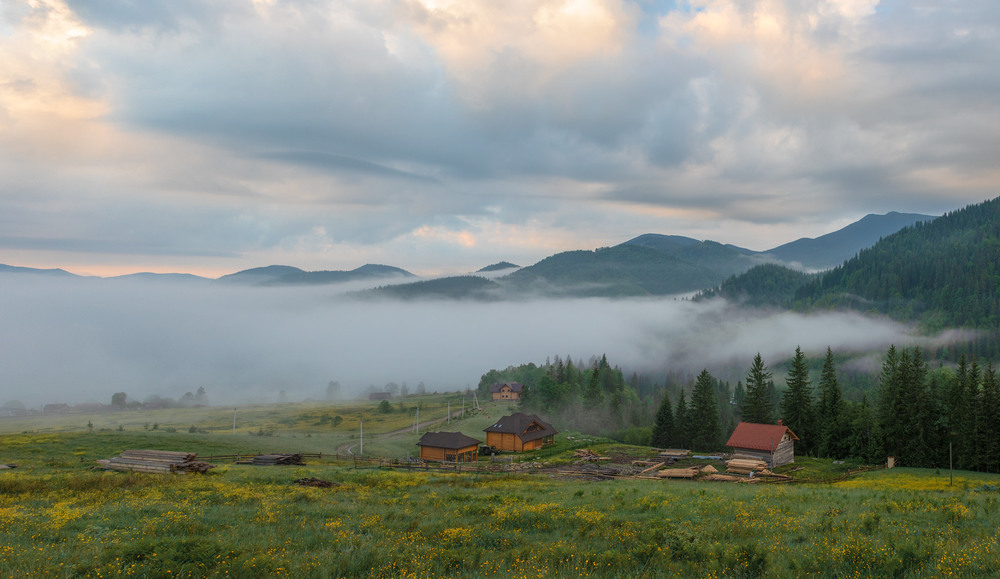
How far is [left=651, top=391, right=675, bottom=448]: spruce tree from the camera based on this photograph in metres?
90.6

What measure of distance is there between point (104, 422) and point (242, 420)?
39.2m

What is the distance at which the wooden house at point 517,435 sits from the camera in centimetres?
7969

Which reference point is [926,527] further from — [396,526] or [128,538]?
[128,538]

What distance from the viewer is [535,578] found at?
1085cm

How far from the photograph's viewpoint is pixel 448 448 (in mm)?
70688

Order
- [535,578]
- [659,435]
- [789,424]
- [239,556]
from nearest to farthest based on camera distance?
[535,578] → [239,556] → [789,424] → [659,435]

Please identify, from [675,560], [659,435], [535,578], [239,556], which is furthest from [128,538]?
[659,435]

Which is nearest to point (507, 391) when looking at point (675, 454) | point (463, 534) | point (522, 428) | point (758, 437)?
point (522, 428)

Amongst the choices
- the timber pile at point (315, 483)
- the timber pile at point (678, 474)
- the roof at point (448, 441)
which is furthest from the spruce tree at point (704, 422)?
the timber pile at point (315, 483)

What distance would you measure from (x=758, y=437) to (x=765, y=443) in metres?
1.44

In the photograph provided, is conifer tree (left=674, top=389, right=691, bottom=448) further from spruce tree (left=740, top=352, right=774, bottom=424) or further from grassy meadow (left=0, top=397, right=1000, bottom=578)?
grassy meadow (left=0, top=397, right=1000, bottom=578)

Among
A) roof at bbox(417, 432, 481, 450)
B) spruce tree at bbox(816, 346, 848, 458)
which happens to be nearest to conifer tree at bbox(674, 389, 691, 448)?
spruce tree at bbox(816, 346, 848, 458)

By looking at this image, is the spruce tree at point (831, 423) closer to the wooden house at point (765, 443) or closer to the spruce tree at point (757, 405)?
the spruce tree at point (757, 405)

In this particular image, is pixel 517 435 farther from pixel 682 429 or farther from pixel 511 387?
pixel 511 387
